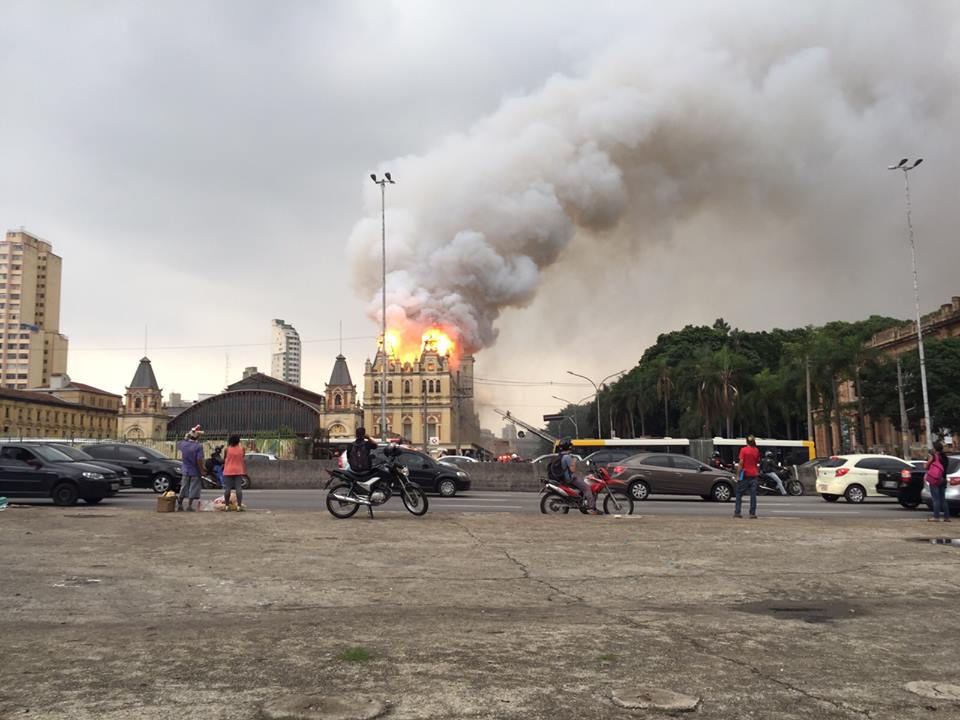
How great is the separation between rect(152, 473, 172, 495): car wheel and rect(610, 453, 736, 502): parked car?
13.1 meters

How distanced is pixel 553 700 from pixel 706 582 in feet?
14.6

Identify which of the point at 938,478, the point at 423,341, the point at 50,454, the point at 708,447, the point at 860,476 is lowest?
the point at 860,476

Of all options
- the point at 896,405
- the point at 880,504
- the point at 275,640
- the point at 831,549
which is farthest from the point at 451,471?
the point at 896,405

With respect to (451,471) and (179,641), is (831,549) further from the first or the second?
(451,471)

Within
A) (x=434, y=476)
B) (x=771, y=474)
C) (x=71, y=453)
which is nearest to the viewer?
(x=71, y=453)

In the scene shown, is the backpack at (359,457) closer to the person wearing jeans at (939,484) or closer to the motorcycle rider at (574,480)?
the motorcycle rider at (574,480)

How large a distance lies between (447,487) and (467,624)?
1934 centimetres

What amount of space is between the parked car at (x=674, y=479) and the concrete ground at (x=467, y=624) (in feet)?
40.0

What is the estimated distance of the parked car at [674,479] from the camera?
78.5ft

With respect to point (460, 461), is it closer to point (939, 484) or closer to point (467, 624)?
point (939, 484)

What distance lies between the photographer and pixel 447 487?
2522cm

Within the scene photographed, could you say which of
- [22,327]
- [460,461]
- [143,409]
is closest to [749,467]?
[460,461]

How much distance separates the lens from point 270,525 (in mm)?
12938

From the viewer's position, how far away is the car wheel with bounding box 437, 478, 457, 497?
82.3 feet
